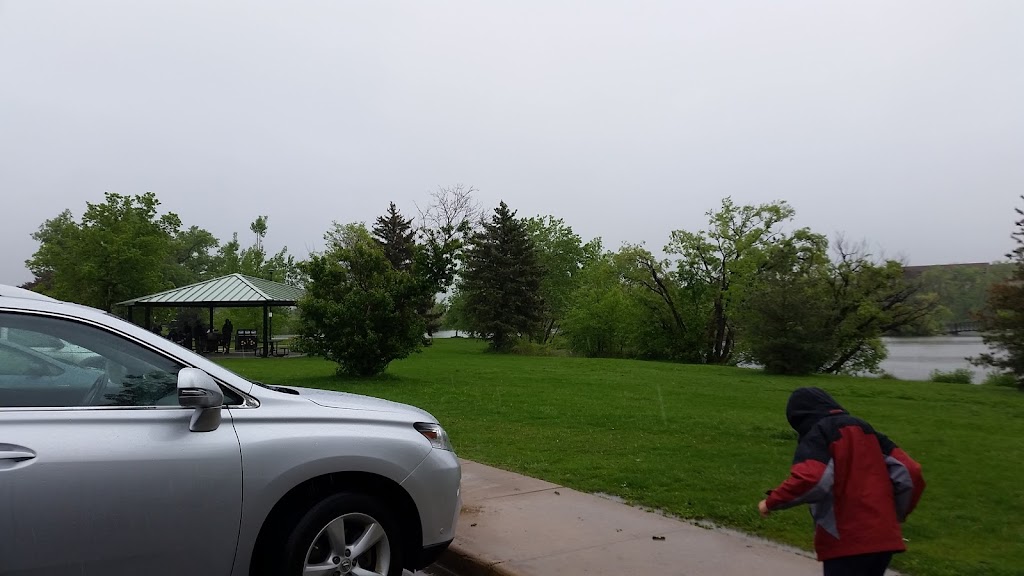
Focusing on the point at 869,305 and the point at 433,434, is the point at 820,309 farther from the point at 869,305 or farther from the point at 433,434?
the point at 433,434

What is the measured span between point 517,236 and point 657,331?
34.8 feet

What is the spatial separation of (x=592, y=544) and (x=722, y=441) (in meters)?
5.12

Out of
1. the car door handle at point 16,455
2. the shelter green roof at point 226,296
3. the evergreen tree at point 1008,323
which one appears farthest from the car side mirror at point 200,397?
the shelter green roof at point 226,296

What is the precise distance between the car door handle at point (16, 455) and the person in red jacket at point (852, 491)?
10.7 ft

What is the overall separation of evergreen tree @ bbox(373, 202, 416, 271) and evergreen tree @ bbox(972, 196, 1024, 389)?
40829mm

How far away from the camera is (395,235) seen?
192 ft

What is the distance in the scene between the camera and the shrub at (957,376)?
25.4 m

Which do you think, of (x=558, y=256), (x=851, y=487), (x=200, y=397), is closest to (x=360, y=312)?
(x=200, y=397)

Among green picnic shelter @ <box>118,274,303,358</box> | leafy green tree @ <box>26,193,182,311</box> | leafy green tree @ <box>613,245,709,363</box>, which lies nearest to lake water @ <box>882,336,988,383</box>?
leafy green tree @ <box>613,245,709,363</box>

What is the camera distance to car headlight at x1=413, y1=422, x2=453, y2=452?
4.41 m

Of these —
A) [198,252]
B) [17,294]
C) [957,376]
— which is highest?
[198,252]

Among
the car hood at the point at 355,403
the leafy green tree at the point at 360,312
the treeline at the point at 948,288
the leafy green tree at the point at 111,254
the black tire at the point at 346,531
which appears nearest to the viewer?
the black tire at the point at 346,531

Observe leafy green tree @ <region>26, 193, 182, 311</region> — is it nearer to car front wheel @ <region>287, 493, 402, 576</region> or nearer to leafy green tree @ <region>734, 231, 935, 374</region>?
leafy green tree @ <region>734, 231, 935, 374</region>

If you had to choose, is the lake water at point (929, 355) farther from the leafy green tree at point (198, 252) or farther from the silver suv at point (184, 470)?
the leafy green tree at point (198, 252)
